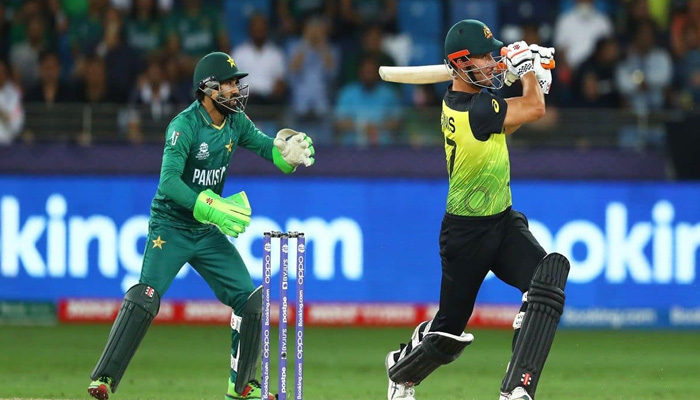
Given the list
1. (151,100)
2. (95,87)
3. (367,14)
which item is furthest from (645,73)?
(95,87)

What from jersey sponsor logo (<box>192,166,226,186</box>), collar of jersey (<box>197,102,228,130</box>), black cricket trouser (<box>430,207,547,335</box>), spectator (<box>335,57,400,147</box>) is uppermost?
spectator (<box>335,57,400,147</box>)

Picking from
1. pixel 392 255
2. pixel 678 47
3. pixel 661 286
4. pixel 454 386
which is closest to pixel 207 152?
pixel 454 386

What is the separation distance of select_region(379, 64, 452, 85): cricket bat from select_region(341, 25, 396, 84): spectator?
5.35 m

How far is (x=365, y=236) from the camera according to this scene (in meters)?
11.9

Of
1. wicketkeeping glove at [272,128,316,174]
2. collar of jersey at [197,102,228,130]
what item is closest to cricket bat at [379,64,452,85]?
wicketkeeping glove at [272,128,316,174]

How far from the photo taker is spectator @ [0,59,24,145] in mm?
12250

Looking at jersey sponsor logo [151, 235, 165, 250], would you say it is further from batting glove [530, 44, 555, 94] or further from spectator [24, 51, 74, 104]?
spectator [24, 51, 74, 104]

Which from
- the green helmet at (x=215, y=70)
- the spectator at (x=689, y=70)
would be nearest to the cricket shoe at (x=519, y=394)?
the green helmet at (x=215, y=70)

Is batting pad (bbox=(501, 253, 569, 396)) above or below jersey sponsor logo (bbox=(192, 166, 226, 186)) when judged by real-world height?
below

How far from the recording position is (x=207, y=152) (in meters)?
7.50

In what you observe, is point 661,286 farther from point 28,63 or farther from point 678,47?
point 28,63

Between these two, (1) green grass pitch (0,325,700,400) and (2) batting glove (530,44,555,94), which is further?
(1) green grass pitch (0,325,700,400)

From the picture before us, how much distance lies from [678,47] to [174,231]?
738 centimetres

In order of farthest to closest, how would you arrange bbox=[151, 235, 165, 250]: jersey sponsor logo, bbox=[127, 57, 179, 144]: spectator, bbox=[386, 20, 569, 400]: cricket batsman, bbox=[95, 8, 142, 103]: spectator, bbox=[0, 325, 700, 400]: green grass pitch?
bbox=[95, 8, 142, 103]: spectator
bbox=[127, 57, 179, 144]: spectator
bbox=[0, 325, 700, 400]: green grass pitch
bbox=[151, 235, 165, 250]: jersey sponsor logo
bbox=[386, 20, 569, 400]: cricket batsman
